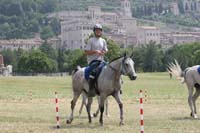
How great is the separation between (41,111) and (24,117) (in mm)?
3778

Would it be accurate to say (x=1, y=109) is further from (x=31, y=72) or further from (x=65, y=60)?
(x=65, y=60)

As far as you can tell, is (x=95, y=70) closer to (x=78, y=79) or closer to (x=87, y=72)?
(x=87, y=72)

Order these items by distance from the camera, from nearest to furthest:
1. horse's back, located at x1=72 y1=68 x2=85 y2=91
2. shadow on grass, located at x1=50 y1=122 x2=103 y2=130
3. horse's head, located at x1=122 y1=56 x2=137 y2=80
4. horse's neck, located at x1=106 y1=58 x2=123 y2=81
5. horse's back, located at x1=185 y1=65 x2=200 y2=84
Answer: horse's head, located at x1=122 y1=56 x2=137 y2=80 → shadow on grass, located at x1=50 y1=122 x2=103 y2=130 → horse's neck, located at x1=106 y1=58 x2=123 y2=81 → horse's back, located at x1=72 y1=68 x2=85 y2=91 → horse's back, located at x1=185 y1=65 x2=200 y2=84

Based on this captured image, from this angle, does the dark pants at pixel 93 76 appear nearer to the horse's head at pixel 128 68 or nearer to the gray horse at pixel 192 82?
the horse's head at pixel 128 68

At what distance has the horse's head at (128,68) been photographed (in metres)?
19.1

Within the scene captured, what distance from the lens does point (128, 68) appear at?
19250mm

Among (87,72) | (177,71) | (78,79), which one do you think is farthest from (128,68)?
(177,71)

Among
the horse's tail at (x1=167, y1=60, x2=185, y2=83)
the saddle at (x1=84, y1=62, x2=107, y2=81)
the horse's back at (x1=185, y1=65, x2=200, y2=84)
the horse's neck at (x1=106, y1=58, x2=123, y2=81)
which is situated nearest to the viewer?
the horse's neck at (x1=106, y1=58, x2=123, y2=81)

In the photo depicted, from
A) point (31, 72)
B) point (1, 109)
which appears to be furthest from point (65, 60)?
point (1, 109)

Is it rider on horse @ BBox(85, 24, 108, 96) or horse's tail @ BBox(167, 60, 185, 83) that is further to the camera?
horse's tail @ BBox(167, 60, 185, 83)

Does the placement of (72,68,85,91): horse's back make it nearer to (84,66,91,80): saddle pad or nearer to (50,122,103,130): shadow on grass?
(84,66,91,80): saddle pad

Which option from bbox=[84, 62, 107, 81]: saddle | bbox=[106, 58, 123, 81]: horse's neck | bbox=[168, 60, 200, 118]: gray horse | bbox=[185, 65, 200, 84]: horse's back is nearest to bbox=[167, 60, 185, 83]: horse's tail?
bbox=[168, 60, 200, 118]: gray horse

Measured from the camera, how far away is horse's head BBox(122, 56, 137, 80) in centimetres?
1909

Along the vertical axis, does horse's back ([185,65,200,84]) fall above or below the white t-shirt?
below
